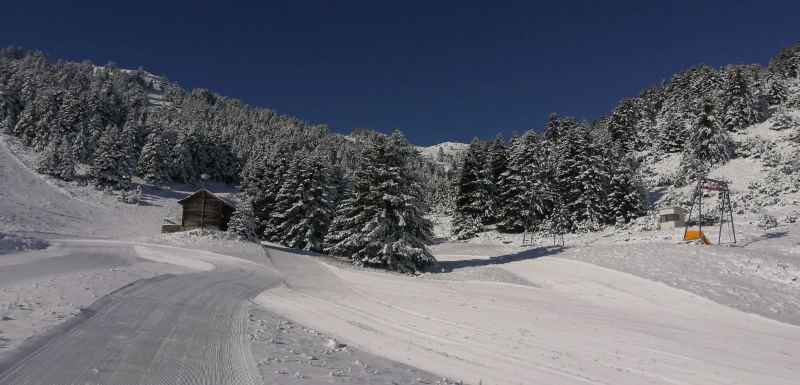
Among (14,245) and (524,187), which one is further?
(524,187)

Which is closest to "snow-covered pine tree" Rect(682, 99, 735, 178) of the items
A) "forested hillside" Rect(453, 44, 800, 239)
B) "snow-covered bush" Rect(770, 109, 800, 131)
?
"forested hillside" Rect(453, 44, 800, 239)

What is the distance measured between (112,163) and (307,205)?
39.4 meters

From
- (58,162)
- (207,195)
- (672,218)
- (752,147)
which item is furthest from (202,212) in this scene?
(752,147)

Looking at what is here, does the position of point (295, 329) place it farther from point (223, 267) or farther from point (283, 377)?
point (223, 267)

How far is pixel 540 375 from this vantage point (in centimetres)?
795

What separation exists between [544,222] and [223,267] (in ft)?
113

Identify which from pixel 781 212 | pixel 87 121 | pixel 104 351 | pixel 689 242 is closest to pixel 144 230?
pixel 87 121

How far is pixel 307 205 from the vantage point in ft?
123

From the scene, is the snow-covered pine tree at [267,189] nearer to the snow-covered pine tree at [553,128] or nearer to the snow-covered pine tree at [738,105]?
the snow-covered pine tree at [553,128]

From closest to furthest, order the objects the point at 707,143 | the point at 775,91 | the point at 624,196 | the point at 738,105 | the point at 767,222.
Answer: the point at 767,222
the point at 624,196
the point at 707,143
the point at 738,105
the point at 775,91

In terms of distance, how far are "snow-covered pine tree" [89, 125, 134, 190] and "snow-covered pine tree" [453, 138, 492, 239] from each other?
49.0 m

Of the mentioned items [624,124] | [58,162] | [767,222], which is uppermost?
[624,124]

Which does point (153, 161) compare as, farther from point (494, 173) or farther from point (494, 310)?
point (494, 310)

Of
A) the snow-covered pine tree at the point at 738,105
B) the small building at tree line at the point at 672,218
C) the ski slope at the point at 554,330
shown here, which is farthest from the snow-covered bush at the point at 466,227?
the snow-covered pine tree at the point at 738,105
